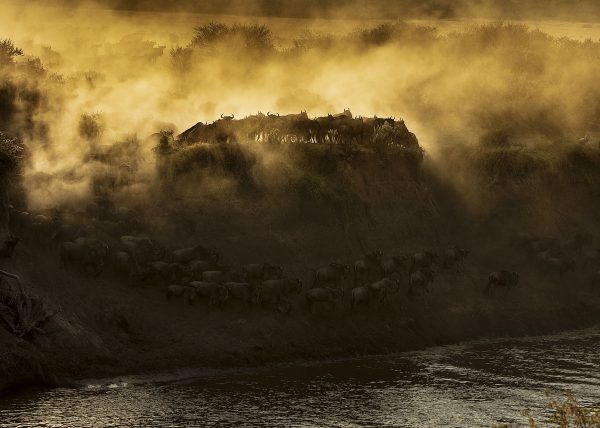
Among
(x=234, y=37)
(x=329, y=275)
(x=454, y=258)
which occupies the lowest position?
(x=329, y=275)

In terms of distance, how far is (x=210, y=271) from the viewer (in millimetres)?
35156

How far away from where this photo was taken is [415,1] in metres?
108

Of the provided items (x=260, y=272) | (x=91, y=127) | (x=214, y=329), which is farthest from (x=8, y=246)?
(x=91, y=127)

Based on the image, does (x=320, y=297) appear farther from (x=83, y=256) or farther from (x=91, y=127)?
(x=91, y=127)

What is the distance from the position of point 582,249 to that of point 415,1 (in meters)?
65.9

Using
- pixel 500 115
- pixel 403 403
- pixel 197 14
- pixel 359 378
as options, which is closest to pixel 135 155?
pixel 359 378

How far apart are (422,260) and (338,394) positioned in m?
13.6

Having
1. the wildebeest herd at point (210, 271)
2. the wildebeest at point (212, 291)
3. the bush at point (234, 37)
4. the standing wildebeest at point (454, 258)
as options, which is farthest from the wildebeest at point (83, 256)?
the bush at point (234, 37)

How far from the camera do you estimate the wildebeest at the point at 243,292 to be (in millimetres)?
34375

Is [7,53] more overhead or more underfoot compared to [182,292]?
more overhead

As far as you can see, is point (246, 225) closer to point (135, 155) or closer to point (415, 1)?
point (135, 155)

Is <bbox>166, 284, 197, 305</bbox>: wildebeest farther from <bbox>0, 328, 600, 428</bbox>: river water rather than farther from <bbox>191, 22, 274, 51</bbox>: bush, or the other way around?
<bbox>191, 22, 274, 51</bbox>: bush

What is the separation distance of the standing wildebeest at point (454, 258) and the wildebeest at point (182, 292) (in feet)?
40.5

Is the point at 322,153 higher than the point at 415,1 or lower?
lower
